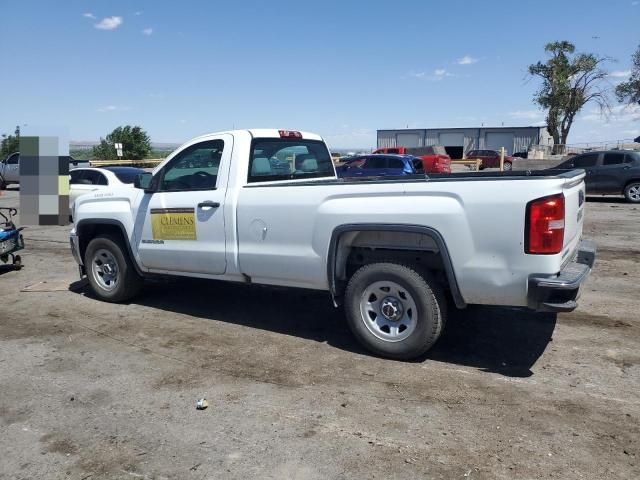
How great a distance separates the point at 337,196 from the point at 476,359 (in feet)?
6.03

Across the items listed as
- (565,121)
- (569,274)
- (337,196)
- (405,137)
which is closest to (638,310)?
(569,274)

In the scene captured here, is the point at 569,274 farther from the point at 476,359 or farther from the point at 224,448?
the point at 224,448

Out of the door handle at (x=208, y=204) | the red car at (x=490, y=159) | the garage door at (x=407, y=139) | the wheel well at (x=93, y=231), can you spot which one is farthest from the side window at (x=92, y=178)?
the garage door at (x=407, y=139)

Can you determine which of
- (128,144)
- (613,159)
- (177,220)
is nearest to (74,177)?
(177,220)

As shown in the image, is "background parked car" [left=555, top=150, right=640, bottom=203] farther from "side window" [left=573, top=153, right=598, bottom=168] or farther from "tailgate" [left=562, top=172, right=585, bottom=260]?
"tailgate" [left=562, top=172, right=585, bottom=260]

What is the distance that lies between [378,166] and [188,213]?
14.7 meters

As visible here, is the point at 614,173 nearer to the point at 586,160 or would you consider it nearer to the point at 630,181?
the point at 630,181

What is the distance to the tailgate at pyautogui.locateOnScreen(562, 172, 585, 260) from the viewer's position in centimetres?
422

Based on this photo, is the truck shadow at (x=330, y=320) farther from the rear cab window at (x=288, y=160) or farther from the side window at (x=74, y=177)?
the side window at (x=74, y=177)

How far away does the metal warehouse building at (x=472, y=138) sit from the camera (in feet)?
217

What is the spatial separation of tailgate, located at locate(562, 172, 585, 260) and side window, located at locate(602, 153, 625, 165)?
46.2 feet

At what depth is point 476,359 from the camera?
187 inches

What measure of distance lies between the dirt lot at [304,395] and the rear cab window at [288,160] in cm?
155

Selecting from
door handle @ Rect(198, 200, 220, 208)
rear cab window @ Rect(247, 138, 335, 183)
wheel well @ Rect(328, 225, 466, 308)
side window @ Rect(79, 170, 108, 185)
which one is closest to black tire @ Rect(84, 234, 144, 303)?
door handle @ Rect(198, 200, 220, 208)
